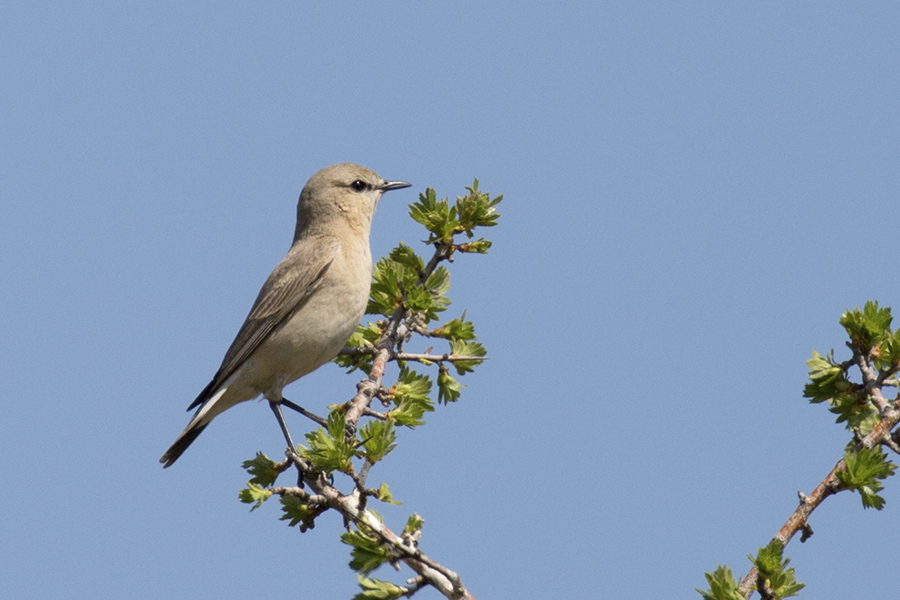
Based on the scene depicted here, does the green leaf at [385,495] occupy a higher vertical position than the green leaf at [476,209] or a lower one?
lower

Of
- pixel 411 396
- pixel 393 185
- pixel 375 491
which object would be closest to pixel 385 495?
pixel 375 491

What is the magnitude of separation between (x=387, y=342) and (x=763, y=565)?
9.96ft

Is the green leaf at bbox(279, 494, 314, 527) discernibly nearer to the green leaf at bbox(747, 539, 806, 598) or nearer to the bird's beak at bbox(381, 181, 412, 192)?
the green leaf at bbox(747, 539, 806, 598)

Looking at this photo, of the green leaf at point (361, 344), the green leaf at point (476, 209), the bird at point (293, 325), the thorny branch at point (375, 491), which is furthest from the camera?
the bird at point (293, 325)

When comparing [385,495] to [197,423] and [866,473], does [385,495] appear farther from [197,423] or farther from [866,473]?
[197,423]

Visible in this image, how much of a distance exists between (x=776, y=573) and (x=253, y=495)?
2375 millimetres

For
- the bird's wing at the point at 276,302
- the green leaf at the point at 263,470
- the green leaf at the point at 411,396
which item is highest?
the bird's wing at the point at 276,302

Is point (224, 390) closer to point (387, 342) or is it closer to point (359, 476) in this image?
point (387, 342)

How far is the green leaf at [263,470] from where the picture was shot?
5.25 meters

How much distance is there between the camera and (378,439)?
4.42m

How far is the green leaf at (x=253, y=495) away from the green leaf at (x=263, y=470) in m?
0.70

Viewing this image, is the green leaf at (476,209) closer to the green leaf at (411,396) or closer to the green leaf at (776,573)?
the green leaf at (411,396)

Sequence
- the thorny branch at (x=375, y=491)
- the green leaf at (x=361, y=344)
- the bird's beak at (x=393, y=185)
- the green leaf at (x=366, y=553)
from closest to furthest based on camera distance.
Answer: the thorny branch at (x=375, y=491), the green leaf at (x=366, y=553), the green leaf at (x=361, y=344), the bird's beak at (x=393, y=185)

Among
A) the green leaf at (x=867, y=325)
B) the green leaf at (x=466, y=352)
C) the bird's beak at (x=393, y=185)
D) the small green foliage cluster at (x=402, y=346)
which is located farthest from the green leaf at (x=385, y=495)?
the bird's beak at (x=393, y=185)
